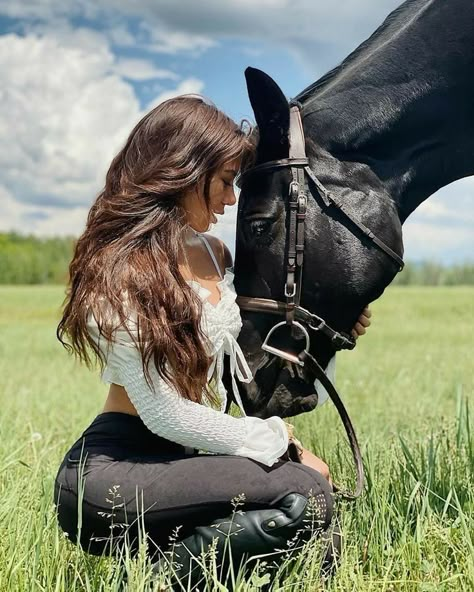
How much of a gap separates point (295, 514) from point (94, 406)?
4625mm

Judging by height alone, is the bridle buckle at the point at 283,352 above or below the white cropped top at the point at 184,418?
above

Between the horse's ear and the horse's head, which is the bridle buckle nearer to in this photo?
the horse's head

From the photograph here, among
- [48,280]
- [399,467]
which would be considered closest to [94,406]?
[399,467]

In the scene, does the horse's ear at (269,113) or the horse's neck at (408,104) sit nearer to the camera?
the horse's ear at (269,113)

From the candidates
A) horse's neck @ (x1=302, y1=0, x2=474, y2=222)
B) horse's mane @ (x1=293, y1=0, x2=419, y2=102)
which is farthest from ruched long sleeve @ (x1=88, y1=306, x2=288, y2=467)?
horse's mane @ (x1=293, y1=0, x2=419, y2=102)

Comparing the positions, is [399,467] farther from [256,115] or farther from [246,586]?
[256,115]

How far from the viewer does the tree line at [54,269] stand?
71.8 meters

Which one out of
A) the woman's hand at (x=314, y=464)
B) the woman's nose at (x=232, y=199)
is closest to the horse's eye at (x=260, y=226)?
the woman's nose at (x=232, y=199)

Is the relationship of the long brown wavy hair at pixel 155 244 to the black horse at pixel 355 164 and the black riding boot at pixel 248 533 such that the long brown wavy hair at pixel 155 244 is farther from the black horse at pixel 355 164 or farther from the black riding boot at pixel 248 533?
the black riding boot at pixel 248 533

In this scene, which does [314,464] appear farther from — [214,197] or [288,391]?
[214,197]

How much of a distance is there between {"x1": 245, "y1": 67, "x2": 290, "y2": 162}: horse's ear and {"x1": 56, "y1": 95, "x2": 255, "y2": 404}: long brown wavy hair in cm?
9

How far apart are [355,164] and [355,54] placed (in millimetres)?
613

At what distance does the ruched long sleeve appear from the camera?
262 centimetres

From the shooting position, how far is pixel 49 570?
2.67 m
